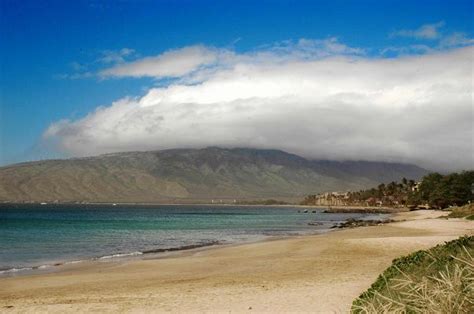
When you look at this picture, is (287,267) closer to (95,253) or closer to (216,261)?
(216,261)

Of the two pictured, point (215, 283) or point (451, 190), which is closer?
point (215, 283)

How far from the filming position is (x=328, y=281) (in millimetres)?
21922

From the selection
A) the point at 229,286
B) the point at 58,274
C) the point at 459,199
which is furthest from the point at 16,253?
the point at 459,199

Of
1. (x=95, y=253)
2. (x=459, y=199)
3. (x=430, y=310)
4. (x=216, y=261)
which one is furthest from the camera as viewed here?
(x=459, y=199)

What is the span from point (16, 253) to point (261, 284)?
29.3 metres

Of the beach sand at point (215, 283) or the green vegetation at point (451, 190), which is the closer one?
the beach sand at point (215, 283)

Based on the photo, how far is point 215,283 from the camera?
914 inches

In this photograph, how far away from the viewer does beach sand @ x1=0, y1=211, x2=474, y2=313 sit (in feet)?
58.4

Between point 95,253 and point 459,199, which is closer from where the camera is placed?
point 95,253

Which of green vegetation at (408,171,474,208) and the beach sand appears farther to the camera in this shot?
green vegetation at (408,171,474,208)

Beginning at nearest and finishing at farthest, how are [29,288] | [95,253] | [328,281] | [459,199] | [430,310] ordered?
1. [430,310]
2. [328,281]
3. [29,288]
4. [95,253]
5. [459,199]

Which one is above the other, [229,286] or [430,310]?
[430,310]

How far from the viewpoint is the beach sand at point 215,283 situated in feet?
58.4

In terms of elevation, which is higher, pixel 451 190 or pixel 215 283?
pixel 451 190
